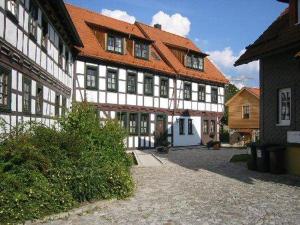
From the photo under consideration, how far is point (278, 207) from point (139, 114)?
18.2 metres

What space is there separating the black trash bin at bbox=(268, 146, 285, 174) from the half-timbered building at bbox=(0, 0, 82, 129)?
295 inches

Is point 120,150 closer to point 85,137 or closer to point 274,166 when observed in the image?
point 85,137

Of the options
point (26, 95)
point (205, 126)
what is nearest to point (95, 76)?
point (26, 95)

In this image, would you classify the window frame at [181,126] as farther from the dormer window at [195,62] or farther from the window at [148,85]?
the dormer window at [195,62]

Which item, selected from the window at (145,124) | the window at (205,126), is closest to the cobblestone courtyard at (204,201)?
the window at (145,124)

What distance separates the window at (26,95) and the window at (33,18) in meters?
1.60

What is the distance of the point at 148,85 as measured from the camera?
27.2 meters

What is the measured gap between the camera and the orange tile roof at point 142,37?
24.7m

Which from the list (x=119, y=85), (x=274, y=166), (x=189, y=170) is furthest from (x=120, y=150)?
(x=119, y=85)

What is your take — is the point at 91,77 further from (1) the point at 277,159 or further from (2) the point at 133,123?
(1) the point at 277,159


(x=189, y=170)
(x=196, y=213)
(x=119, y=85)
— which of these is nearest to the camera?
(x=196, y=213)

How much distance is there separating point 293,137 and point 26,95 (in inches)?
362

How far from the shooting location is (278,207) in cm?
872

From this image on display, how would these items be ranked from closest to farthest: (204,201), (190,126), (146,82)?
(204,201)
(146,82)
(190,126)
